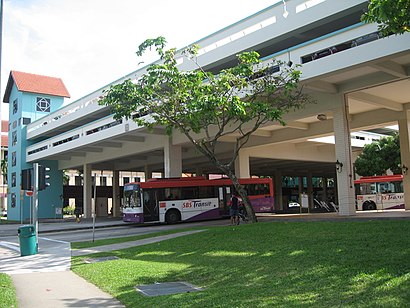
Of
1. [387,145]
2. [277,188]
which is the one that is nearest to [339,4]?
[387,145]

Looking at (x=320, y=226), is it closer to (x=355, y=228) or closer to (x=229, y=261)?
(x=355, y=228)

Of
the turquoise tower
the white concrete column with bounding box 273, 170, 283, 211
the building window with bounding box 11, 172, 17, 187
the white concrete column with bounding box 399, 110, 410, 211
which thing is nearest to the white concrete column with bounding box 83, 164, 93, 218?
the turquoise tower

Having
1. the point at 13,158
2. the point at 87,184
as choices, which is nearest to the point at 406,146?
the point at 87,184

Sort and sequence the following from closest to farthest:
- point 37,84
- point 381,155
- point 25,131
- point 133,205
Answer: point 133,205
point 381,155
point 25,131
point 37,84

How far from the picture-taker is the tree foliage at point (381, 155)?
125 ft

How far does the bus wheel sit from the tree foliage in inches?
719

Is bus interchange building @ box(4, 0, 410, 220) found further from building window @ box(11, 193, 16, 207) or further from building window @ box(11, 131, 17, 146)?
building window @ box(11, 193, 16, 207)

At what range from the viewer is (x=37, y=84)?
54.4 meters

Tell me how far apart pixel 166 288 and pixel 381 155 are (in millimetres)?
33080

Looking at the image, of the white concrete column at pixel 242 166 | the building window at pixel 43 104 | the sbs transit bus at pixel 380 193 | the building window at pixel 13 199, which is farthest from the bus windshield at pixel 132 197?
the building window at pixel 43 104

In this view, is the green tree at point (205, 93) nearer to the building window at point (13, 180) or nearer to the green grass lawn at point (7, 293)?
the green grass lawn at point (7, 293)

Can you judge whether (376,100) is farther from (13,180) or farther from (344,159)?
(13,180)

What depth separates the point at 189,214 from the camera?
101ft

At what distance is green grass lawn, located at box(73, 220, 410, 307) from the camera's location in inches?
273
